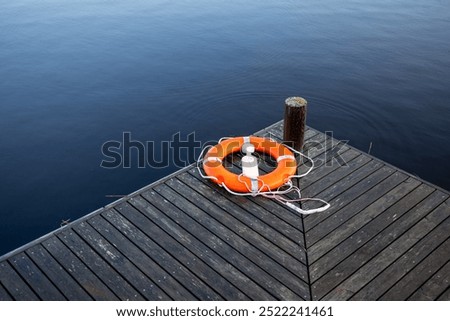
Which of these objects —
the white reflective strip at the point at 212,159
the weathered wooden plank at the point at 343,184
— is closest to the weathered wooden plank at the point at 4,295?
the white reflective strip at the point at 212,159

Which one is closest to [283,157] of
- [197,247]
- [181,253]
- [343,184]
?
[343,184]

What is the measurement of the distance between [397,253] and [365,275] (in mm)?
389

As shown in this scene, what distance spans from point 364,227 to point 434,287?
28.7 inches

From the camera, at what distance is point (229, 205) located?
3.85 meters

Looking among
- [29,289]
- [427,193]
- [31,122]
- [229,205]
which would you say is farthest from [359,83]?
[29,289]

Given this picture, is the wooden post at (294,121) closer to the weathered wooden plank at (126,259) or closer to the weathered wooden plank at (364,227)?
the weathered wooden plank at (364,227)

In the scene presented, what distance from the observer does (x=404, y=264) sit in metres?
3.22

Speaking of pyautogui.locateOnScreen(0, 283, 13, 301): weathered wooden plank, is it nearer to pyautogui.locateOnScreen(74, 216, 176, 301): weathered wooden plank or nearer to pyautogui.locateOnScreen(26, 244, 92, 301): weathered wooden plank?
pyautogui.locateOnScreen(26, 244, 92, 301): weathered wooden plank

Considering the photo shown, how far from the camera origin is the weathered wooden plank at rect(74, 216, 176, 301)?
311 centimetres

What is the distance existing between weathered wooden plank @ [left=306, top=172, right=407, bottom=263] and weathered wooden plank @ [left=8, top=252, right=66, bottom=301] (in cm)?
202

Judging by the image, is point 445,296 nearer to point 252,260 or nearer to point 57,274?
point 252,260

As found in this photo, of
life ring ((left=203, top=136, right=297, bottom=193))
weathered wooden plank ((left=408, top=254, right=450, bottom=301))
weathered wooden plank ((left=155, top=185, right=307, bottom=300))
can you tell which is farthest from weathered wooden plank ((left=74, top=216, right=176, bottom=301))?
weathered wooden plank ((left=408, top=254, right=450, bottom=301))

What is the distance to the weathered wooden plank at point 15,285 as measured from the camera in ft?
10.0

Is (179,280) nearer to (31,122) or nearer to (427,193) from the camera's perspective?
(427,193)
